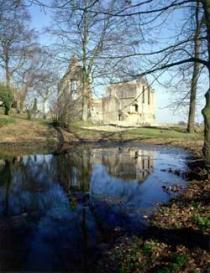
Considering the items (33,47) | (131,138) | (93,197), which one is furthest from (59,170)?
(33,47)

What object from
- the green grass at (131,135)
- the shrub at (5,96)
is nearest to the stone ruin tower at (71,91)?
the green grass at (131,135)

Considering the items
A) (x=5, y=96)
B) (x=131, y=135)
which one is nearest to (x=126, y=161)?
(x=131, y=135)

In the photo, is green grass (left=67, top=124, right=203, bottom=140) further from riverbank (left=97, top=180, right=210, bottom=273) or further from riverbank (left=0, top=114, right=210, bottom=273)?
riverbank (left=97, top=180, right=210, bottom=273)

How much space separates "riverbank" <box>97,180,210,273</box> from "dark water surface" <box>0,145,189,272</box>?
399mm

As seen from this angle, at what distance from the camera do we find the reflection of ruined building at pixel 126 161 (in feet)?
59.5

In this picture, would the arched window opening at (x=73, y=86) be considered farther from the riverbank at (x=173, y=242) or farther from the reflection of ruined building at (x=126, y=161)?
the riverbank at (x=173, y=242)

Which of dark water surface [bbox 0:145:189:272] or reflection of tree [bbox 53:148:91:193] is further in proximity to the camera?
reflection of tree [bbox 53:148:91:193]

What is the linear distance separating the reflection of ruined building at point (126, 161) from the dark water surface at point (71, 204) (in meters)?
0.04

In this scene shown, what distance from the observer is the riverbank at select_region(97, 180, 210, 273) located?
6984mm

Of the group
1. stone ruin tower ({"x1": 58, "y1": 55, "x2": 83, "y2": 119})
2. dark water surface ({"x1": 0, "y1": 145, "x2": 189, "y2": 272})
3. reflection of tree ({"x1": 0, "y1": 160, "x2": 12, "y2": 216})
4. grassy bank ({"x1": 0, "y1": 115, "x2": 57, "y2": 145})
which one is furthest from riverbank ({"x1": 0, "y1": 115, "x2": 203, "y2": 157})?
reflection of tree ({"x1": 0, "y1": 160, "x2": 12, "y2": 216})

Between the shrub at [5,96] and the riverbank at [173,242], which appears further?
the shrub at [5,96]

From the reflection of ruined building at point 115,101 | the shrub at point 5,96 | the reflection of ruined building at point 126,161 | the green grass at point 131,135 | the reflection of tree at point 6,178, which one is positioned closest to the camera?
the reflection of tree at point 6,178

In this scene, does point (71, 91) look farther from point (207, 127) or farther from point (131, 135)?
point (207, 127)

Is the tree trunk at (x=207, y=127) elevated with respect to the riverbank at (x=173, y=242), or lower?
elevated
